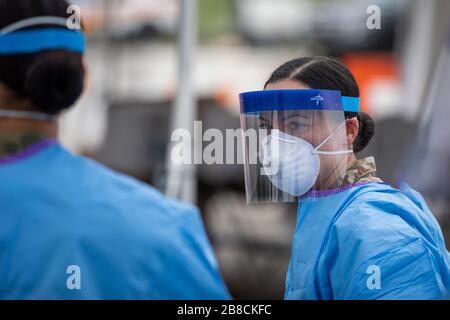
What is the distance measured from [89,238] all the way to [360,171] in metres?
0.74

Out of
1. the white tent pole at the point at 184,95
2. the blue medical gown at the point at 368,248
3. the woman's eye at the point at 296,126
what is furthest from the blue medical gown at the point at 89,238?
the white tent pole at the point at 184,95

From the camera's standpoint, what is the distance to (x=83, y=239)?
193 centimetres

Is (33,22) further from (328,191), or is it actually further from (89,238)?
(328,191)

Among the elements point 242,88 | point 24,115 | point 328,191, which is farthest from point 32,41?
point 242,88

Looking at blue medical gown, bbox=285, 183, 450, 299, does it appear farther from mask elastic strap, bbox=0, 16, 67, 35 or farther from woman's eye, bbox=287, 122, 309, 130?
mask elastic strap, bbox=0, 16, 67, 35

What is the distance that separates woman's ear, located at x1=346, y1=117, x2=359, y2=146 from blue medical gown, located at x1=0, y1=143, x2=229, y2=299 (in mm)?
725

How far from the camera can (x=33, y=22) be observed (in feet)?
6.59

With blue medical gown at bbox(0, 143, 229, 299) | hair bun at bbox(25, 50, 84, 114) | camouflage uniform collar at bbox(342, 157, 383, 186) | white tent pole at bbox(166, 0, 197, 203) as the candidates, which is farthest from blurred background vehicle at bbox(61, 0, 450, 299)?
hair bun at bbox(25, 50, 84, 114)

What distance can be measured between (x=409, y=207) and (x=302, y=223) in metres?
0.20
